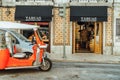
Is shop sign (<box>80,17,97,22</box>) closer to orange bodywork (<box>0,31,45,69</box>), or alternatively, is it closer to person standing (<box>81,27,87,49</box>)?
person standing (<box>81,27,87,49</box>)

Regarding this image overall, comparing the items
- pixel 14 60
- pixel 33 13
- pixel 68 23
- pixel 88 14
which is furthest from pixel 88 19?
pixel 14 60

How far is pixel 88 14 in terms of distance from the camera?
22.2 meters

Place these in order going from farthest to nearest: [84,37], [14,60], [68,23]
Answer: [84,37] < [68,23] < [14,60]

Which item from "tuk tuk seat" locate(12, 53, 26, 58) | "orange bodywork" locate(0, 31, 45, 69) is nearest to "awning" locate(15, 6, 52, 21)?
"orange bodywork" locate(0, 31, 45, 69)

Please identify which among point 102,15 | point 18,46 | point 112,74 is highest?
point 102,15

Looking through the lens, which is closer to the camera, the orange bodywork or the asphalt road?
the asphalt road

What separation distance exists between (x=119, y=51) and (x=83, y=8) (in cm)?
368

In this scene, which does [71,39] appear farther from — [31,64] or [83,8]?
[31,64]

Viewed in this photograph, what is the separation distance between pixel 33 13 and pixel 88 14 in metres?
3.58

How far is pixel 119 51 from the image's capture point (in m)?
22.5

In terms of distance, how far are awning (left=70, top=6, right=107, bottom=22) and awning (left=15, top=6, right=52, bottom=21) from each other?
1.56m

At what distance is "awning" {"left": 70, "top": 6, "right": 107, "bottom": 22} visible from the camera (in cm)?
2216

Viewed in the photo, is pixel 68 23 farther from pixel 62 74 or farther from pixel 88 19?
pixel 62 74

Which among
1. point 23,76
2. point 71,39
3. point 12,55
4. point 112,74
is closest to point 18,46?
point 12,55
